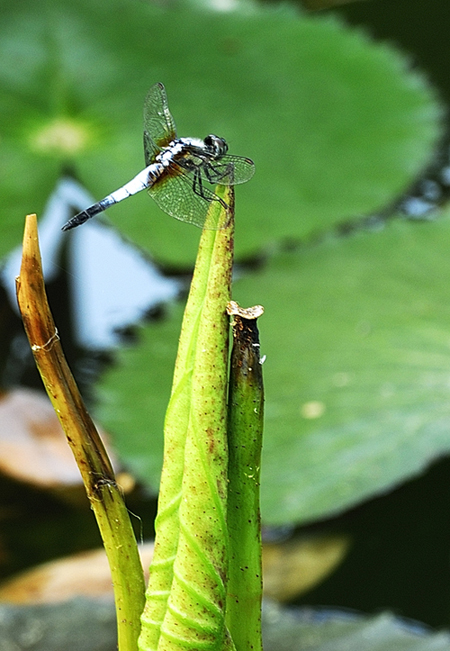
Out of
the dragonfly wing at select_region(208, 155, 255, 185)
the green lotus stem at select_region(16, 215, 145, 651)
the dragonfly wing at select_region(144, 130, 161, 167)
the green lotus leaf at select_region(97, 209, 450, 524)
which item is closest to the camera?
the green lotus stem at select_region(16, 215, 145, 651)

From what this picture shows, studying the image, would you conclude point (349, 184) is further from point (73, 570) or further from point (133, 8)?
point (73, 570)

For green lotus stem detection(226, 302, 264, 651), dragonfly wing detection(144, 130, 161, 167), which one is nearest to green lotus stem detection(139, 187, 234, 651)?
green lotus stem detection(226, 302, 264, 651)

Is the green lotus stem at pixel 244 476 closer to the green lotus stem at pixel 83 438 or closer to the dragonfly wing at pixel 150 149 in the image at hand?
the green lotus stem at pixel 83 438

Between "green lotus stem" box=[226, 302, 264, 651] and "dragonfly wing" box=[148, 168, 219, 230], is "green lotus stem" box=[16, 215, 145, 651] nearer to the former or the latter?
"green lotus stem" box=[226, 302, 264, 651]

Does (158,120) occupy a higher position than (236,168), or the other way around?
(158,120)

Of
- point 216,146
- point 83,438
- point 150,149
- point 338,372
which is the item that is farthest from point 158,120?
point 338,372

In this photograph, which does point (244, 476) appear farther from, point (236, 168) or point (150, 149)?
point (150, 149)

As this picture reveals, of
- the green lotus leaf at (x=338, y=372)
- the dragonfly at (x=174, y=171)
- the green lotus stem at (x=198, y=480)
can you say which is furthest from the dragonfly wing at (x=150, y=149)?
the green lotus leaf at (x=338, y=372)
